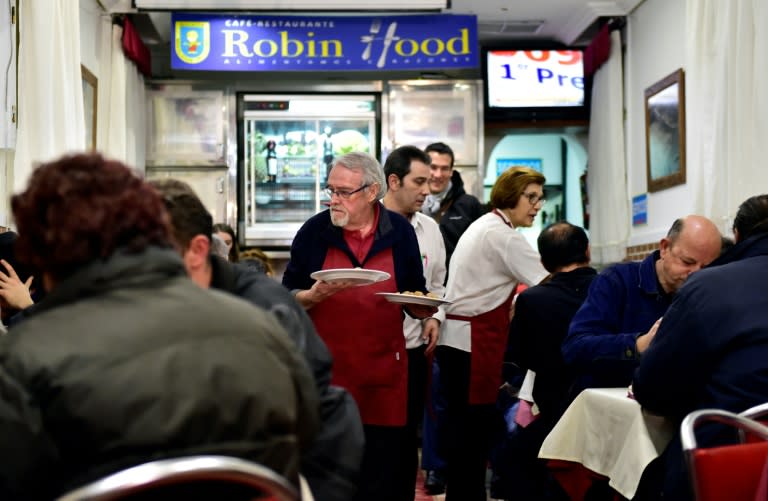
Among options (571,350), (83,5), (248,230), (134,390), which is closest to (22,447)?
(134,390)

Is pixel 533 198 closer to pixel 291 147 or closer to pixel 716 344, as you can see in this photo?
pixel 716 344

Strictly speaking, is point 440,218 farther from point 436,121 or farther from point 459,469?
point 436,121

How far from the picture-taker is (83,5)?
7.09m

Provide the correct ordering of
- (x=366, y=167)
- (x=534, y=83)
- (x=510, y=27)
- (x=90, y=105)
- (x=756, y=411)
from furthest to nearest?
(x=534, y=83) < (x=510, y=27) < (x=90, y=105) < (x=366, y=167) < (x=756, y=411)

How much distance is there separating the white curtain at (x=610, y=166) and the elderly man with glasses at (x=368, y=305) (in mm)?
5017

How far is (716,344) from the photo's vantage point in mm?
2445

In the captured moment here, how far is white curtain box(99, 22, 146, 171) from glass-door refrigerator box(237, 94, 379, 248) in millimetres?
1065

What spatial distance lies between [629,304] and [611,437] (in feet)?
Answer: 1.91

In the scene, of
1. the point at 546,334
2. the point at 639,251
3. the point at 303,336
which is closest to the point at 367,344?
the point at 546,334

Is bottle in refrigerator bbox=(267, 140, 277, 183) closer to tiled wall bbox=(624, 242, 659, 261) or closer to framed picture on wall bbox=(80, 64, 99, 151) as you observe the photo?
framed picture on wall bbox=(80, 64, 99, 151)

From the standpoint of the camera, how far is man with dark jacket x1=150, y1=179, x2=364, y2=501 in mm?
1794

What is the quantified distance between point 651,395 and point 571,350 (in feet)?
2.40

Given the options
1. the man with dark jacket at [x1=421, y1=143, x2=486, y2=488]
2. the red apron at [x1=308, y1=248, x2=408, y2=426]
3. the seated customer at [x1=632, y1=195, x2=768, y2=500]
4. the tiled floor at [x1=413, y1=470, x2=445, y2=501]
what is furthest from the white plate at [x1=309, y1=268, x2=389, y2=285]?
the tiled floor at [x1=413, y1=470, x2=445, y2=501]

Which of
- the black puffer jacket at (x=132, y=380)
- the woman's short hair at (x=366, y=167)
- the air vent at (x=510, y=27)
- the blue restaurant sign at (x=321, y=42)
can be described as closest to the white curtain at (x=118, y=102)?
the blue restaurant sign at (x=321, y=42)
